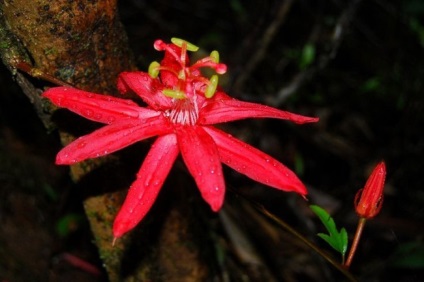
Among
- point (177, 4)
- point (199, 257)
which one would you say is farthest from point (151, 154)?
point (177, 4)

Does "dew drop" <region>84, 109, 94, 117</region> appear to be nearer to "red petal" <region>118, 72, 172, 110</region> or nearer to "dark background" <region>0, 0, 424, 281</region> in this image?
"red petal" <region>118, 72, 172, 110</region>

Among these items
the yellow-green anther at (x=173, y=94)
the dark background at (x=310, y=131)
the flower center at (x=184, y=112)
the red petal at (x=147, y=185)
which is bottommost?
the dark background at (x=310, y=131)

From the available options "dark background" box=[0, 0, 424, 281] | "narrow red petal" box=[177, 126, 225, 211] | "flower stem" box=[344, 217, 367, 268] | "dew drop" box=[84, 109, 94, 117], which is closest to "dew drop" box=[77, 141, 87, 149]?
"dew drop" box=[84, 109, 94, 117]

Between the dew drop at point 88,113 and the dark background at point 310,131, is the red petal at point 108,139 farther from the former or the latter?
the dark background at point 310,131

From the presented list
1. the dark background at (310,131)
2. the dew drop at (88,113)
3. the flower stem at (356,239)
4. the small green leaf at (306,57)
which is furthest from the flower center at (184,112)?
the small green leaf at (306,57)

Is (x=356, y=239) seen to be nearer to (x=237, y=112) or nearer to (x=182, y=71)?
(x=237, y=112)

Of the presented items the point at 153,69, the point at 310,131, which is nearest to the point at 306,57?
the point at 310,131
